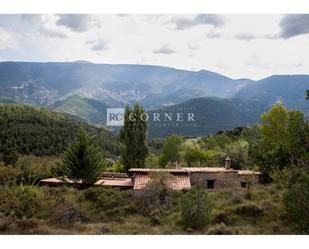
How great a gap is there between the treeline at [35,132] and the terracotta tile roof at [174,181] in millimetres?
44032

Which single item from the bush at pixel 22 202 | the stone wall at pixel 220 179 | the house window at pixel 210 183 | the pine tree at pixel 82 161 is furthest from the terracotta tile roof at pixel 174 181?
the bush at pixel 22 202

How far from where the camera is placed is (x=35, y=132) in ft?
236

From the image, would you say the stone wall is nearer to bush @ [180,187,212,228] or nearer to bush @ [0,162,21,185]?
bush @ [180,187,212,228]

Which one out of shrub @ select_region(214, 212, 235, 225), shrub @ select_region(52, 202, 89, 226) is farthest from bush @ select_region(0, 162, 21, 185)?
shrub @ select_region(214, 212, 235, 225)

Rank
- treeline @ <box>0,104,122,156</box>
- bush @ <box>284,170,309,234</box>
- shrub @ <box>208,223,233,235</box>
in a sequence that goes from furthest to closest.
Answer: treeline @ <box>0,104,122,156</box> → shrub @ <box>208,223,233,235</box> → bush @ <box>284,170,309,234</box>

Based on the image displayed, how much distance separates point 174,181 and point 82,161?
5.07 m

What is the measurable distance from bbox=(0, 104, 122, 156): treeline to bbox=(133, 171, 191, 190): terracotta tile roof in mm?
44032

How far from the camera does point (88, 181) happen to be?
21.2 meters

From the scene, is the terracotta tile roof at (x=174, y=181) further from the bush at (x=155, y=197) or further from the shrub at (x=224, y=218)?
the shrub at (x=224, y=218)

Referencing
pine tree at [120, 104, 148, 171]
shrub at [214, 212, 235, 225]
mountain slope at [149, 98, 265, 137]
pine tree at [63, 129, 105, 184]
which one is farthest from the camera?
mountain slope at [149, 98, 265, 137]

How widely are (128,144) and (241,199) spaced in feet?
36.6

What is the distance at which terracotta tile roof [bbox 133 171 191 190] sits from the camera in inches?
A: 743

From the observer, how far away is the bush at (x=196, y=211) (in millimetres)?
14383
